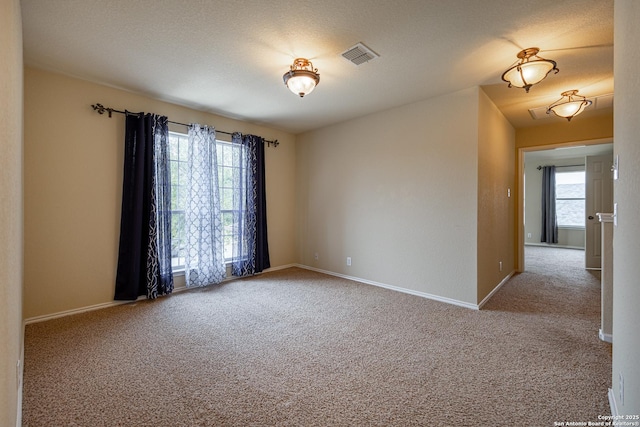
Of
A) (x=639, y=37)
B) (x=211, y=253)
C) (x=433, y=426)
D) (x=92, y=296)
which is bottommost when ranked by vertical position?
(x=433, y=426)

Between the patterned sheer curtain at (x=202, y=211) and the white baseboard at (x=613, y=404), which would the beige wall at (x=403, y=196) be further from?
the patterned sheer curtain at (x=202, y=211)

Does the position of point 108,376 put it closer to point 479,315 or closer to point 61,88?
point 61,88

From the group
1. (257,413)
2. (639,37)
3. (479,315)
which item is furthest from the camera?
(479,315)

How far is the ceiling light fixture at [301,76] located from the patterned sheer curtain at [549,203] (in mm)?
8643

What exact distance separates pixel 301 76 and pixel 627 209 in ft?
8.14

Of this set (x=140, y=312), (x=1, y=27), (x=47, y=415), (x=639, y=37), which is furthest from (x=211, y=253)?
(x=639, y=37)

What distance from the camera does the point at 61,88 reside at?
10.1 ft

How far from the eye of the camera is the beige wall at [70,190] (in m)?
2.92

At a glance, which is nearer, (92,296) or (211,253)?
(92,296)

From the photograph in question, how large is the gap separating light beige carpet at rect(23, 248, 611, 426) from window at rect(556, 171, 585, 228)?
606 centimetres

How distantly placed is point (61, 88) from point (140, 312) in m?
2.61

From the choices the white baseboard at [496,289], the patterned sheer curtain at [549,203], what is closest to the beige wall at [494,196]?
the white baseboard at [496,289]

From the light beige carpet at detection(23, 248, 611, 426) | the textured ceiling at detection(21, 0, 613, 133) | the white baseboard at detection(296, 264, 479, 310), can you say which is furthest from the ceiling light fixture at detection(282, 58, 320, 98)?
the white baseboard at detection(296, 264, 479, 310)

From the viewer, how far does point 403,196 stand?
3.99 meters
